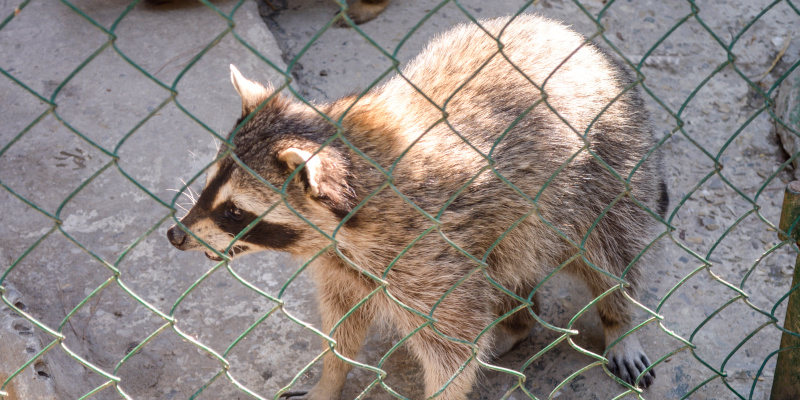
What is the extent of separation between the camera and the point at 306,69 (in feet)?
14.4

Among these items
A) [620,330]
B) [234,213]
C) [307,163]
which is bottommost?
[234,213]

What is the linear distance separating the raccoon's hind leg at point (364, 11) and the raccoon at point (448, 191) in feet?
5.83

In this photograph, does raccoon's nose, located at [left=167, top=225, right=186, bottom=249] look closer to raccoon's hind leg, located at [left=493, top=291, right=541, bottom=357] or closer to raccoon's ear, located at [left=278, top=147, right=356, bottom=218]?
raccoon's ear, located at [left=278, top=147, right=356, bottom=218]

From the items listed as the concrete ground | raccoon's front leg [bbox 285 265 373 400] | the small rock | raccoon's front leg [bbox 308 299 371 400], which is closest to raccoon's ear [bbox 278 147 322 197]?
the concrete ground

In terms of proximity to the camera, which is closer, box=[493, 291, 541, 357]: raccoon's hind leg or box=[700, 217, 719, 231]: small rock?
box=[493, 291, 541, 357]: raccoon's hind leg

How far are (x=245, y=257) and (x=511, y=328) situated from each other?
1314mm

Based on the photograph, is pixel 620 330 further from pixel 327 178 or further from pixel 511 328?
pixel 327 178

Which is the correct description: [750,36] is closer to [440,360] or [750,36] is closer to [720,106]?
[720,106]

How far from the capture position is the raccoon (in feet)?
7.68

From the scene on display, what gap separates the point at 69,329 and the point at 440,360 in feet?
5.27

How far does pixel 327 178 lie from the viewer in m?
2.28

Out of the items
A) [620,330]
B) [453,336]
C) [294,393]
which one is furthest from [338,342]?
[620,330]

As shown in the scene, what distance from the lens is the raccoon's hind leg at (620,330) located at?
3096mm

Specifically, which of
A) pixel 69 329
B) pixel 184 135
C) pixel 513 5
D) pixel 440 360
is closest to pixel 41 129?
pixel 184 135
